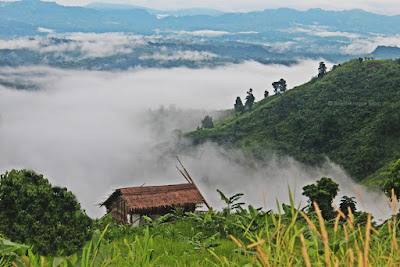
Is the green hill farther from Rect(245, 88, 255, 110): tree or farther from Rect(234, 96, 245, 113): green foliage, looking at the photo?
Rect(234, 96, 245, 113): green foliage

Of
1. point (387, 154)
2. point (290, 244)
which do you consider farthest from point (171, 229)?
point (387, 154)

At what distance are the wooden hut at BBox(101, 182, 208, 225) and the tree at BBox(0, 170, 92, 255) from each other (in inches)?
679

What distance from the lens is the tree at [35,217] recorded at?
7262mm

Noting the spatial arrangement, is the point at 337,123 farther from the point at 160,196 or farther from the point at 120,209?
the point at 160,196

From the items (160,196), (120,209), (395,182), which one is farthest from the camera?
(120,209)

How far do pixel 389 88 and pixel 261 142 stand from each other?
3244cm

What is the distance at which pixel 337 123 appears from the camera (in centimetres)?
10631

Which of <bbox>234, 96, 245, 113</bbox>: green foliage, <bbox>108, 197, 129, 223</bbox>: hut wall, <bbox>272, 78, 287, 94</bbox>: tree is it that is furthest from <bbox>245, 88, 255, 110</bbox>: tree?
<bbox>108, 197, 129, 223</bbox>: hut wall

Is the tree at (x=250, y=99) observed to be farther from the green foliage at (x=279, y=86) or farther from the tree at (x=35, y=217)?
the tree at (x=35, y=217)

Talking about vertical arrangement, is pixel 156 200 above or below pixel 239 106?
above

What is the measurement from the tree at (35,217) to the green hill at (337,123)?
267 feet

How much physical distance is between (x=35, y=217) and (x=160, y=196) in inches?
728

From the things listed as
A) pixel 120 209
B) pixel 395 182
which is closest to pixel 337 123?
pixel 120 209

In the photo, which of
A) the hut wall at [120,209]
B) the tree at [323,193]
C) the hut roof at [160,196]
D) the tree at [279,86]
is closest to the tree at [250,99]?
the tree at [279,86]
